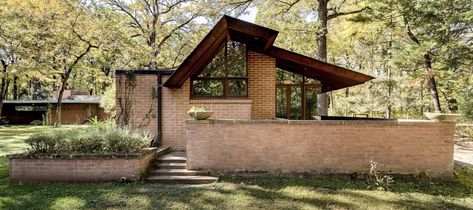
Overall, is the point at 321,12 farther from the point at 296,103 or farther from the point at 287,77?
the point at 296,103

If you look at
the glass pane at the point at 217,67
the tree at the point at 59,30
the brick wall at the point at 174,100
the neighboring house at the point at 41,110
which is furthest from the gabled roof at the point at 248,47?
the neighboring house at the point at 41,110

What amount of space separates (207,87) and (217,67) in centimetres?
71

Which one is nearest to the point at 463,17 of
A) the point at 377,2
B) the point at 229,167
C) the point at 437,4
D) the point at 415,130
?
the point at 437,4

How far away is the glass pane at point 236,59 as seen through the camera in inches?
378

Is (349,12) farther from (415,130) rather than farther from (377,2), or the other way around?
(415,130)

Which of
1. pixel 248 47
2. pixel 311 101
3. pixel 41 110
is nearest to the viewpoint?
pixel 248 47

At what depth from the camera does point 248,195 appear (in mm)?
6258

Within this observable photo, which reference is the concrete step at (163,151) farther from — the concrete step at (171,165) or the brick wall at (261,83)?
the brick wall at (261,83)

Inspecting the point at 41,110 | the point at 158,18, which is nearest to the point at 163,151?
the point at 158,18

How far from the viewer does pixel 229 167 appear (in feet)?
25.1

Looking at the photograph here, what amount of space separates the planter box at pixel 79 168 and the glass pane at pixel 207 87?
322cm

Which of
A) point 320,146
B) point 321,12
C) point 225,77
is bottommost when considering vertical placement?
Answer: point 320,146

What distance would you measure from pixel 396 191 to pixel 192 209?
4300mm

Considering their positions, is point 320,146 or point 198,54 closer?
point 320,146
